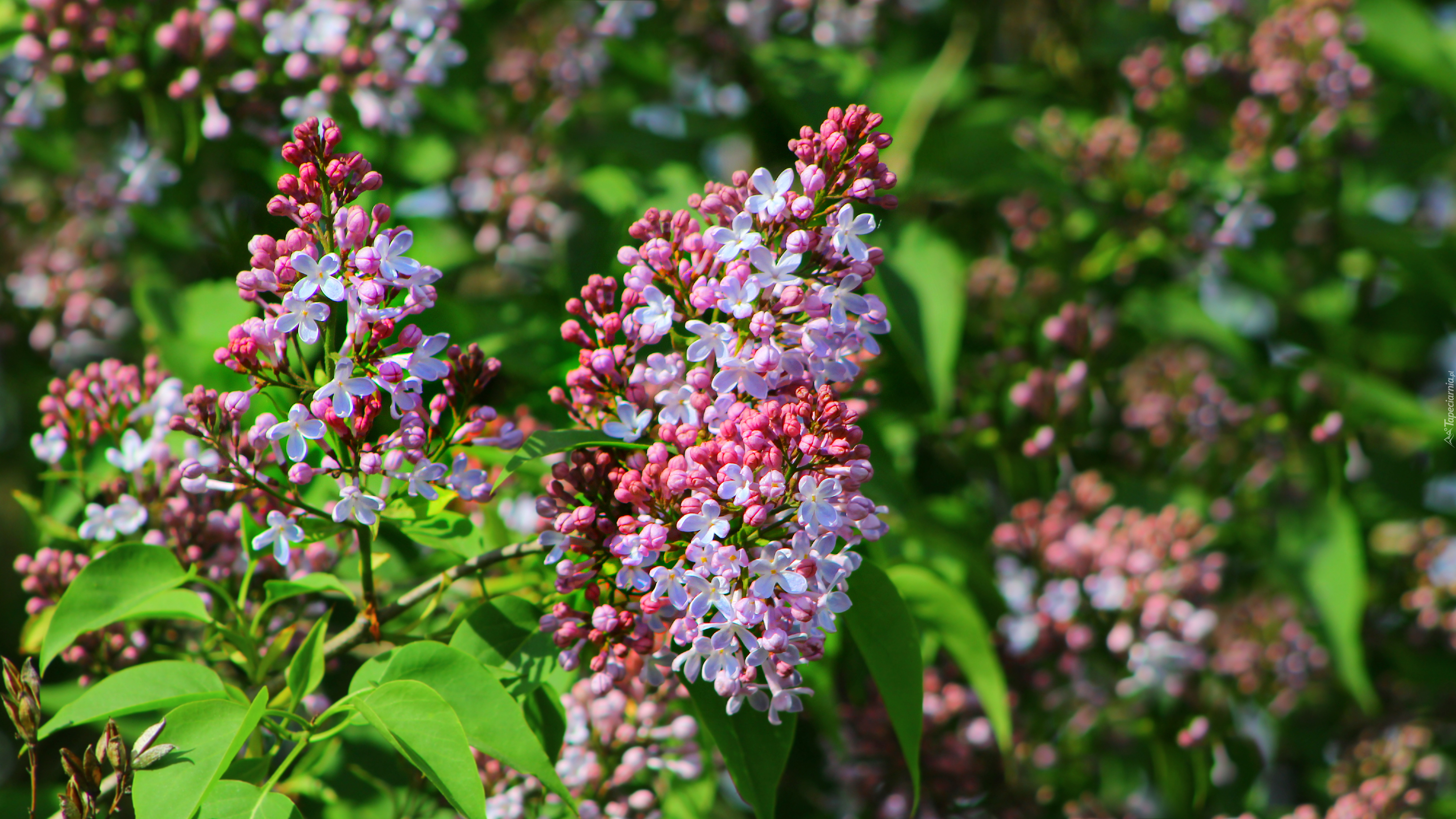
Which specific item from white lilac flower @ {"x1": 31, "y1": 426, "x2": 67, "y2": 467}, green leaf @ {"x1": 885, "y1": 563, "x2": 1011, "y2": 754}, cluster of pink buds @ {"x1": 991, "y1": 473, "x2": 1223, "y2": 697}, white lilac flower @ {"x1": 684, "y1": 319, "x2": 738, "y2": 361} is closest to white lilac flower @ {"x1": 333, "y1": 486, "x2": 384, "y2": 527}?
white lilac flower @ {"x1": 684, "y1": 319, "x2": 738, "y2": 361}

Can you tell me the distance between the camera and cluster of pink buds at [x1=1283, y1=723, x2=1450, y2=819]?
2.15 meters

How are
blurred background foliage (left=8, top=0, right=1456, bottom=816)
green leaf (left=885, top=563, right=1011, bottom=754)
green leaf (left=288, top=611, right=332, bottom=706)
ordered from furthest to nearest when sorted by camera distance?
blurred background foliage (left=8, top=0, right=1456, bottom=816), green leaf (left=885, top=563, right=1011, bottom=754), green leaf (left=288, top=611, right=332, bottom=706)

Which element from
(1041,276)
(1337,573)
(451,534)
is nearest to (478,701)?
(451,534)

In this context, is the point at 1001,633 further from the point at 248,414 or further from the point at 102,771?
the point at 102,771

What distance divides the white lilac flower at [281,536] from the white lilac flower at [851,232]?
2.12ft

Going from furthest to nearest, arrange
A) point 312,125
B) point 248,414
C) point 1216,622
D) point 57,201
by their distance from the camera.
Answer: point 57,201 < point 1216,622 < point 248,414 < point 312,125

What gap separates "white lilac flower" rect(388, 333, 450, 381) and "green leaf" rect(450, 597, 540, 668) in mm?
291

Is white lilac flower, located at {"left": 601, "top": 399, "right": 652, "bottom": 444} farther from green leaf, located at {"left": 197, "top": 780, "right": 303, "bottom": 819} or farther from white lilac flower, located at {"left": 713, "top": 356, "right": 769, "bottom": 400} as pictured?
green leaf, located at {"left": 197, "top": 780, "right": 303, "bottom": 819}

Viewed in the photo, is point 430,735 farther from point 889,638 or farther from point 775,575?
point 889,638

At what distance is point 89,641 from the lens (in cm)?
141

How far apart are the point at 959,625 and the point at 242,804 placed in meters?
1.01

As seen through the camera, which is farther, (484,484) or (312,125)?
(484,484)

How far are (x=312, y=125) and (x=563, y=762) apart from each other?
894 millimetres

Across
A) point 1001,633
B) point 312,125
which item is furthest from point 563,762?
point 1001,633
